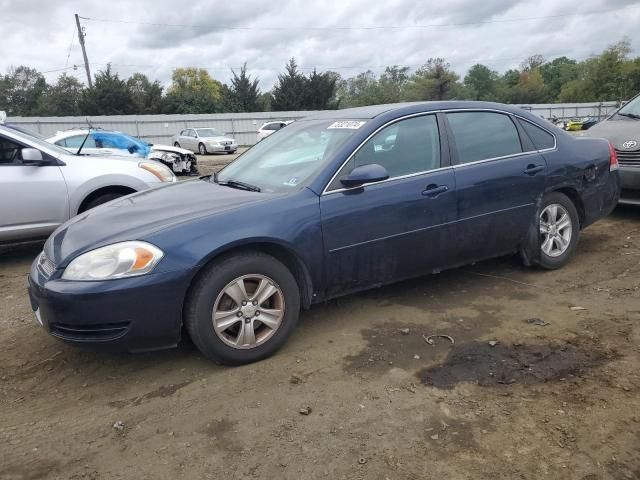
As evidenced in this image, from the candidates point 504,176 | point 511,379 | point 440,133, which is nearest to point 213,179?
point 440,133

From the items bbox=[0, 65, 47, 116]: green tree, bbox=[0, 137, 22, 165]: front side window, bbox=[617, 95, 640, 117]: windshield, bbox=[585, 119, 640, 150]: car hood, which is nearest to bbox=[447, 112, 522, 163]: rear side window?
bbox=[585, 119, 640, 150]: car hood

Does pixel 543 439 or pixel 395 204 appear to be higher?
pixel 395 204

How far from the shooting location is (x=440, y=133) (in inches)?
166

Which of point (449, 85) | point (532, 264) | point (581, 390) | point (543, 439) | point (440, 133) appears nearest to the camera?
point (543, 439)

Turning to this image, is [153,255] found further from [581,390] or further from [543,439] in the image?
[581,390]

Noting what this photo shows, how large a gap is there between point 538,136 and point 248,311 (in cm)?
316

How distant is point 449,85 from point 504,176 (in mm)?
72319

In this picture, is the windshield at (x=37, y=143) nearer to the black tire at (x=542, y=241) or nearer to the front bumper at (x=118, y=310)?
the front bumper at (x=118, y=310)

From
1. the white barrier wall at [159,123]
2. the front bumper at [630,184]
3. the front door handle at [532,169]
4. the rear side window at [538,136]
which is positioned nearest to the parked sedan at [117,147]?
the rear side window at [538,136]

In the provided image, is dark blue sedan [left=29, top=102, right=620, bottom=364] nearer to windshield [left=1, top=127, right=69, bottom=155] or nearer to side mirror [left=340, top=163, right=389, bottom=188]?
side mirror [left=340, top=163, right=389, bottom=188]

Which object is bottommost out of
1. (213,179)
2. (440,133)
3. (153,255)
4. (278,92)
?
(153,255)

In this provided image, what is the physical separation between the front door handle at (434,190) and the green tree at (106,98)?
47016 millimetres

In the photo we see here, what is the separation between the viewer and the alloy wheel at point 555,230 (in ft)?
15.6

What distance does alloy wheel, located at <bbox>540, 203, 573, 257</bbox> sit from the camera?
15.6 ft
